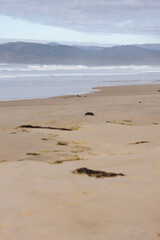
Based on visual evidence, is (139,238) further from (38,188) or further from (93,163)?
(93,163)

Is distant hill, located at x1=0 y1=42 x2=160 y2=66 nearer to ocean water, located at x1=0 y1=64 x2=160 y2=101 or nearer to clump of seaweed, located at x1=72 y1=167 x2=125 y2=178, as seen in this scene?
ocean water, located at x1=0 y1=64 x2=160 y2=101

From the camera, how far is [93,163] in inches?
175

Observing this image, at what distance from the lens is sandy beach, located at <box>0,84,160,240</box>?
267cm

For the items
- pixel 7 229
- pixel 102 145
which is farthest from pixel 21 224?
pixel 102 145

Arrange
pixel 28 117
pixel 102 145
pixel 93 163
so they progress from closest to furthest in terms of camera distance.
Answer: pixel 93 163 → pixel 102 145 → pixel 28 117

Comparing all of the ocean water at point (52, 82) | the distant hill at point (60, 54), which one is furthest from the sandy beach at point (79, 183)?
the distant hill at point (60, 54)

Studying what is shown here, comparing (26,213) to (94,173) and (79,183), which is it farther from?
(94,173)

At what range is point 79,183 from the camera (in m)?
3.69

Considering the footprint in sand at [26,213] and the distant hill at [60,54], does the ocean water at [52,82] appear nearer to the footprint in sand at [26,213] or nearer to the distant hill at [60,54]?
the footprint in sand at [26,213]

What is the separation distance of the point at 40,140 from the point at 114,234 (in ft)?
11.3

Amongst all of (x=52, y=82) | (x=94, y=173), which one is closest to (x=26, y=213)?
(x=94, y=173)

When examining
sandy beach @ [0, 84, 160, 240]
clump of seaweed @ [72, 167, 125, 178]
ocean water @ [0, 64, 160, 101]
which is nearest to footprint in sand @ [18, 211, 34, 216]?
sandy beach @ [0, 84, 160, 240]

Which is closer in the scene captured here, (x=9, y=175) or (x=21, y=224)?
(x=21, y=224)

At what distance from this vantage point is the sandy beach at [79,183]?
105 inches
